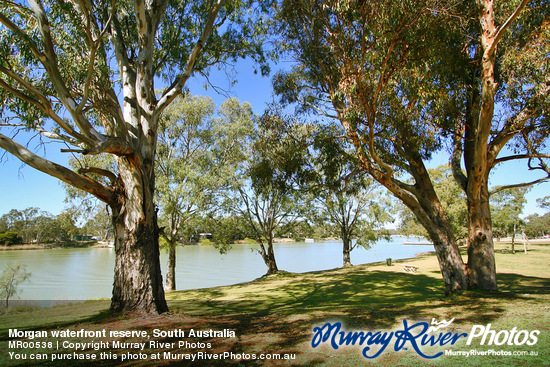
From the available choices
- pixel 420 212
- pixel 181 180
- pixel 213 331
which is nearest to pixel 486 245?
pixel 420 212

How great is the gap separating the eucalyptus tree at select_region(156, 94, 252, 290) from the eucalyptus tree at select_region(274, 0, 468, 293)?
712 centimetres

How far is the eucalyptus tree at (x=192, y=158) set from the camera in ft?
38.9

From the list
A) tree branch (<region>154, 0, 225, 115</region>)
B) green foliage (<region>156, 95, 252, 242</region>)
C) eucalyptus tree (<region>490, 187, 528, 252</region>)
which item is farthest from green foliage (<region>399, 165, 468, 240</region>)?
tree branch (<region>154, 0, 225, 115</region>)

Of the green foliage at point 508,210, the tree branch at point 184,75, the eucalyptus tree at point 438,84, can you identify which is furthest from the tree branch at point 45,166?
the green foliage at point 508,210

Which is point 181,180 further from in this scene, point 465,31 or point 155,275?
point 465,31

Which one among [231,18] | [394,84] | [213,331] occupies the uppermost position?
[231,18]

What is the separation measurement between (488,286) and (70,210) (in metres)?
13.1

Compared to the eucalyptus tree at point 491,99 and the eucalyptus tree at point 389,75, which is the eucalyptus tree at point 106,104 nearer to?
the eucalyptus tree at point 389,75

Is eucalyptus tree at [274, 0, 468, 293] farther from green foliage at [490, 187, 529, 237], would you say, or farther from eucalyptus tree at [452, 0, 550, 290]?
green foliage at [490, 187, 529, 237]

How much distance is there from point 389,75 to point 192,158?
10.0 meters

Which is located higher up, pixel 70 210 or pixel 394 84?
pixel 394 84

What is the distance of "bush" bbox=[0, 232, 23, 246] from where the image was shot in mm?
42438

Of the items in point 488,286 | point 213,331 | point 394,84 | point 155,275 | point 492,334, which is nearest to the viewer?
point 492,334

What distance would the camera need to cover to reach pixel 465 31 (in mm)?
6109
